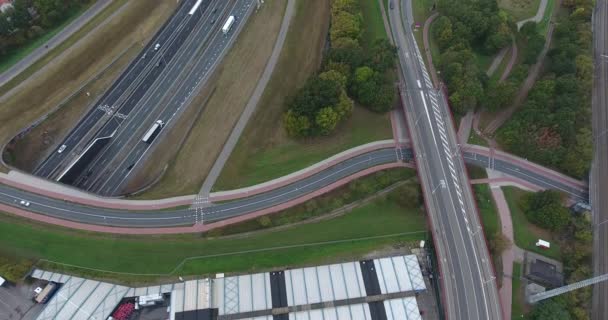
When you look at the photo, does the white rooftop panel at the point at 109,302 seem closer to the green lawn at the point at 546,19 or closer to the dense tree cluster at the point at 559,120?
the dense tree cluster at the point at 559,120

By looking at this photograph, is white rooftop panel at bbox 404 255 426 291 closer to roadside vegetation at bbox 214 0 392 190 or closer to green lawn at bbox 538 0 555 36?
roadside vegetation at bbox 214 0 392 190

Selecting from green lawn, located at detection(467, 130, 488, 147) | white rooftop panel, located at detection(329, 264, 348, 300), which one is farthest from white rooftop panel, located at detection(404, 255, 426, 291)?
green lawn, located at detection(467, 130, 488, 147)

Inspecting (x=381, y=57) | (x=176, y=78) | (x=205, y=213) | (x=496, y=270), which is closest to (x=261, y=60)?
(x=176, y=78)

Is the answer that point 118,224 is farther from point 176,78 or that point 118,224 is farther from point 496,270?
point 496,270

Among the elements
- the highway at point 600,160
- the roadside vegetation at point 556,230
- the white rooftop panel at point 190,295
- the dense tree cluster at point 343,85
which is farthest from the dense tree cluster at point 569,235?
the white rooftop panel at point 190,295

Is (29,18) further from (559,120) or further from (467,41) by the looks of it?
(559,120)

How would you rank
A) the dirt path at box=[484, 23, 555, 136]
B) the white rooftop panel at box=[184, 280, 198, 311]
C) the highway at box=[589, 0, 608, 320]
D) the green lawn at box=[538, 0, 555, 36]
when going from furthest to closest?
the green lawn at box=[538, 0, 555, 36]
the dirt path at box=[484, 23, 555, 136]
the highway at box=[589, 0, 608, 320]
the white rooftop panel at box=[184, 280, 198, 311]
